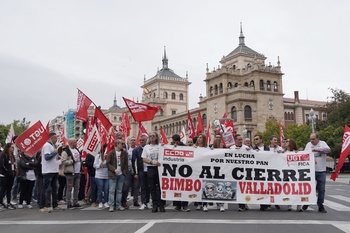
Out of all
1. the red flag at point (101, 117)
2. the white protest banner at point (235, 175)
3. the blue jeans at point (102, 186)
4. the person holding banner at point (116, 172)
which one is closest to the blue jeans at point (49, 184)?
the blue jeans at point (102, 186)

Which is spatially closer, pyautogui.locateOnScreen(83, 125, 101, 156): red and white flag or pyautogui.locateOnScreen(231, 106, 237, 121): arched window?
pyautogui.locateOnScreen(83, 125, 101, 156): red and white flag

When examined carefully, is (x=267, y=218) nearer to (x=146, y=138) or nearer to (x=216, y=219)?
(x=216, y=219)

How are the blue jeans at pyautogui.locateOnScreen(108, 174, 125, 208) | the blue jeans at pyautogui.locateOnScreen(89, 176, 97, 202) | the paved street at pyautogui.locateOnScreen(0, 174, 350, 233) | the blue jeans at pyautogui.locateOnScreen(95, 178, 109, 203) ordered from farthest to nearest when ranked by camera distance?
1. the blue jeans at pyautogui.locateOnScreen(89, 176, 97, 202)
2. the blue jeans at pyautogui.locateOnScreen(95, 178, 109, 203)
3. the blue jeans at pyautogui.locateOnScreen(108, 174, 125, 208)
4. the paved street at pyautogui.locateOnScreen(0, 174, 350, 233)

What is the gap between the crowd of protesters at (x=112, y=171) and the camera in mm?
10117

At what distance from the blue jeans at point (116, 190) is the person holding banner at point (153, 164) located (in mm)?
984

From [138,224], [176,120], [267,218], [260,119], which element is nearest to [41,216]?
[138,224]

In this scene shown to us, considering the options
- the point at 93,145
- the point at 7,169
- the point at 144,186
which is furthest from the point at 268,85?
the point at 7,169

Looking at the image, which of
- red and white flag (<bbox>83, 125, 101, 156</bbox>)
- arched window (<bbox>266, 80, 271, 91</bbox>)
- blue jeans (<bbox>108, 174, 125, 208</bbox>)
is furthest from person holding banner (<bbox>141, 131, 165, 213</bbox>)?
arched window (<bbox>266, 80, 271, 91</bbox>)

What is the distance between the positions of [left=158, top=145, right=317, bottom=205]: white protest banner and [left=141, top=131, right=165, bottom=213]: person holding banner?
0.15 m

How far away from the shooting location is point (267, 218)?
8641mm

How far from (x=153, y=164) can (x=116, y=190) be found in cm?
146

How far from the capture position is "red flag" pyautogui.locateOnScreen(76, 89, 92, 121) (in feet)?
46.3

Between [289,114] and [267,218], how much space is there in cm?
6747

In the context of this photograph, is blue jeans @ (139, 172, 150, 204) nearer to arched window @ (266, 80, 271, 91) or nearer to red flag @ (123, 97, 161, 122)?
red flag @ (123, 97, 161, 122)
